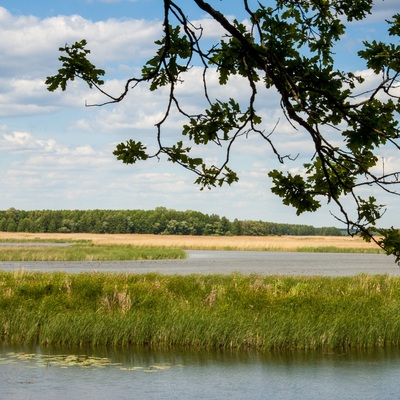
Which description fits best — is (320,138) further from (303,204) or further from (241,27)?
(241,27)

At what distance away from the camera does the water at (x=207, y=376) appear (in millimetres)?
12758

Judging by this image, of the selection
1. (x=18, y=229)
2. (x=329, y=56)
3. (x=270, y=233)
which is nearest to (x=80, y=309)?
(x=329, y=56)

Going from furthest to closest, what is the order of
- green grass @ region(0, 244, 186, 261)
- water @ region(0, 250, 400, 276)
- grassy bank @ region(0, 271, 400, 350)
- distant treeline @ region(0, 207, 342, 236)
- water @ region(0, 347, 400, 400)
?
1. distant treeline @ region(0, 207, 342, 236)
2. green grass @ region(0, 244, 186, 261)
3. water @ region(0, 250, 400, 276)
4. grassy bank @ region(0, 271, 400, 350)
5. water @ region(0, 347, 400, 400)

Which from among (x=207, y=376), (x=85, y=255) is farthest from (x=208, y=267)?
(x=207, y=376)

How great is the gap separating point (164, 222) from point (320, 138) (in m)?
133

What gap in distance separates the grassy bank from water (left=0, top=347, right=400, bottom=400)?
0.56 metres

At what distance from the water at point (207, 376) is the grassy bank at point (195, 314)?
1.84 ft

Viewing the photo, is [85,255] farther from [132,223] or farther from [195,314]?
[132,223]

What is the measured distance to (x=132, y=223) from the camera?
139000 millimetres

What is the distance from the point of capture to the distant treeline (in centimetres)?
13688

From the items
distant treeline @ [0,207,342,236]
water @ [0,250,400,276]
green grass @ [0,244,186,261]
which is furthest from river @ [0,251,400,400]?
distant treeline @ [0,207,342,236]

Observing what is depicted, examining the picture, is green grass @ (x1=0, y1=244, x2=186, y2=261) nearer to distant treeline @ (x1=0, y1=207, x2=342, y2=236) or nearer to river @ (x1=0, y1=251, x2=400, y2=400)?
river @ (x1=0, y1=251, x2=400, y2=400)

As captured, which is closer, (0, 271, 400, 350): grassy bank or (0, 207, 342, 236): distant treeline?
(0, 271, 400, 350): grassy bank

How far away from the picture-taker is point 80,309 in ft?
62.5
